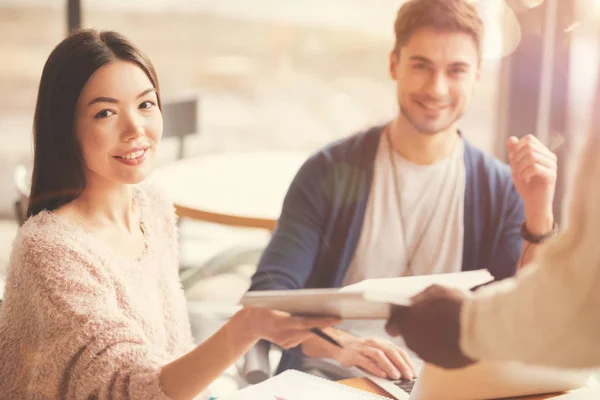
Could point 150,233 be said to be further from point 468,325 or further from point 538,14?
point 538,14

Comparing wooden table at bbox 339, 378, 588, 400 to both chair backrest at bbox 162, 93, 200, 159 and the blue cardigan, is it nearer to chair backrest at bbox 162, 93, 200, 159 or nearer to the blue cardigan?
the blue cardigan

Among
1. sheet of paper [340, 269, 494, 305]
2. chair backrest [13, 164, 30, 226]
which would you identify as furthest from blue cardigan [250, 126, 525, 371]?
chair backrest [13, 164, 30, 226]

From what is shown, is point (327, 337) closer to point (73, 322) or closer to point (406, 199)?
point (406, 199)

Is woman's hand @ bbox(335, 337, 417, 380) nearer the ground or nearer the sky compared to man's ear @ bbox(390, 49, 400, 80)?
nearer the ground

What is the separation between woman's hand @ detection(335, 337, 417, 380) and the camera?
902mm

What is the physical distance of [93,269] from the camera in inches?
29.8

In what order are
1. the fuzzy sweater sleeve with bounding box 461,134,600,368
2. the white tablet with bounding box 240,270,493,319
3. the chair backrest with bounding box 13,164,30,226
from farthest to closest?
the chair backrest with bounding box 13,164,30,226 → the white tablet with bounding box 240,270,493,319 → the fuzzy sweater sleeve with bounding box 461,134,600,368

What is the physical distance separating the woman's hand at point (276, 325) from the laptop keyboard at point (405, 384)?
21 cm

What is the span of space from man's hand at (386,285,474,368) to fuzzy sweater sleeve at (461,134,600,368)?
11mm

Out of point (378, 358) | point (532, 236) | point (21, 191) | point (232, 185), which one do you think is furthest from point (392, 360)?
point (21, 191)

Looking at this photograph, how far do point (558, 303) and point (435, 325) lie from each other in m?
0.10

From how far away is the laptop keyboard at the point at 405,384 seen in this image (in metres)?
0.87

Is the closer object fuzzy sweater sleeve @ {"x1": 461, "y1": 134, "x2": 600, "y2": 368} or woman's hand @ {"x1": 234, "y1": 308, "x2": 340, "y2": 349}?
fuzzy sweater sleeve @ {"x1": 461, "y1": 134, "x2": 600, "y2": 368}

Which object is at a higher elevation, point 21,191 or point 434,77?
point 434,77
